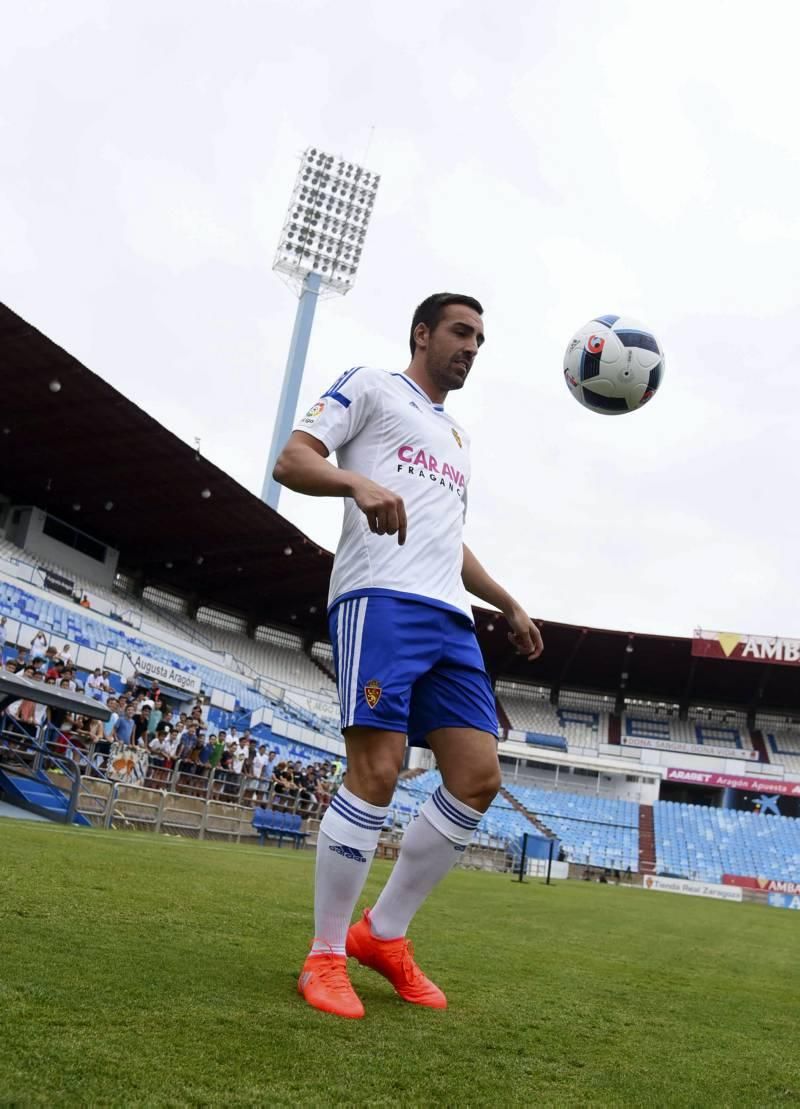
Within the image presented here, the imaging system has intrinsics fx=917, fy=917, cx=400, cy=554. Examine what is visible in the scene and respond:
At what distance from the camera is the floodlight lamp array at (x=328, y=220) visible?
5159 centimetres

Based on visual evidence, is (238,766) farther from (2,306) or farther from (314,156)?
(314,156)

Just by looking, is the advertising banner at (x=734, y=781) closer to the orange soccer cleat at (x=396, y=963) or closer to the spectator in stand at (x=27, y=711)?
the spectator in stand at (x=27, y=711)

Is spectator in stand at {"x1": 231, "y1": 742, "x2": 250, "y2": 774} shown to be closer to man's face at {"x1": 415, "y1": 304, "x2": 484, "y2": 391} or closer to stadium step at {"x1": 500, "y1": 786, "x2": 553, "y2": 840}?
man's face at {"x1": 415, "y1": 304, "x2": 484, "y2": 391}

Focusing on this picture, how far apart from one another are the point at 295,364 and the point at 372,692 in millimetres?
49567

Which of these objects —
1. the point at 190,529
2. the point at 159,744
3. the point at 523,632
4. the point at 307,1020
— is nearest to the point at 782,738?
the point at 190,529

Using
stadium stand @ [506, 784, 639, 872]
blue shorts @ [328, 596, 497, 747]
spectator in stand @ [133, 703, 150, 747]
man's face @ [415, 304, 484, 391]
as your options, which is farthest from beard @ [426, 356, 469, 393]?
stadium stand @ [506, 784, 639, 872]

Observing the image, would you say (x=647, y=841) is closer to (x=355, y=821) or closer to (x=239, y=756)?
(x=239, y=756)

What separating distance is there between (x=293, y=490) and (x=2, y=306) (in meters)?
18.7

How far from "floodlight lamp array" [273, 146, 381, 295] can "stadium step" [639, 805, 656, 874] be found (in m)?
32.8

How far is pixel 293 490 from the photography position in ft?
8.53

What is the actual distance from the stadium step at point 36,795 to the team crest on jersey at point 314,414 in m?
8.74

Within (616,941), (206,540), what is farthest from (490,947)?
(206,540)

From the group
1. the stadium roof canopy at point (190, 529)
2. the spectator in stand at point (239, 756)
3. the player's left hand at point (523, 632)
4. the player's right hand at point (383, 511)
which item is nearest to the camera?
the player's right hand at point (383, 511)

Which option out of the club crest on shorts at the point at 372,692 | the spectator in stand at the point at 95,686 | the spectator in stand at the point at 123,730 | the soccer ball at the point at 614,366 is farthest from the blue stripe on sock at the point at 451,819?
the spectator in stand at the point at 95,686
